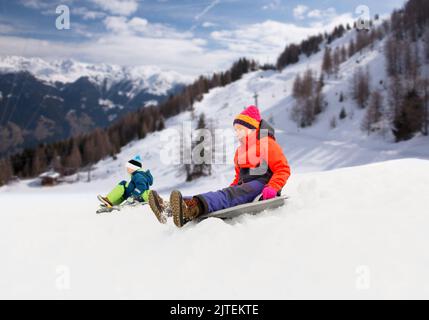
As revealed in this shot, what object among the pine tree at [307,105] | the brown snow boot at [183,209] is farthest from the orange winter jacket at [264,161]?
the pine tree at [307,105]

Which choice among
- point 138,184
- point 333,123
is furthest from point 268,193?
point 333,123

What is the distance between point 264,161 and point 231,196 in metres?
0.72

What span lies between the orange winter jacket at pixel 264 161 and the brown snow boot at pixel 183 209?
3.09 feet

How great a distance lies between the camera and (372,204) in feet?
14.0

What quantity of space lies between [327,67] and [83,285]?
8419 cm

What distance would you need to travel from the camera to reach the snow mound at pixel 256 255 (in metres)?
2.89

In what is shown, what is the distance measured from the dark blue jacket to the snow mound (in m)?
2.42

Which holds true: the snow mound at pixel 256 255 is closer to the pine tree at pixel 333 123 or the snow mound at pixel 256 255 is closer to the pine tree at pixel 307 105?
the pine tree at pixel 333 123

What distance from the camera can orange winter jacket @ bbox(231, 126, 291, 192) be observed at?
4.74 m

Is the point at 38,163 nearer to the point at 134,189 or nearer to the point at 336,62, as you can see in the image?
the point at 336,62

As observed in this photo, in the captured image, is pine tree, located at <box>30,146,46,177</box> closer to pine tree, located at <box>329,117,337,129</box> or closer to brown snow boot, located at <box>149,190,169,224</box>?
pine tree, located at <box>329,117,337,129</box>

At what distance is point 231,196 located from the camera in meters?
4.50

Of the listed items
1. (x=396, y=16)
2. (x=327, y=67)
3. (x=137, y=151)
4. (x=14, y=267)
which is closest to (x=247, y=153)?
(x=14, y=267)

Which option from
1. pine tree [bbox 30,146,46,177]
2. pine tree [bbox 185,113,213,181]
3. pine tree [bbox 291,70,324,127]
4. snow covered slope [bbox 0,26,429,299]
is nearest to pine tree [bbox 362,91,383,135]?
pine tree [bbox 291,70,324,127]
